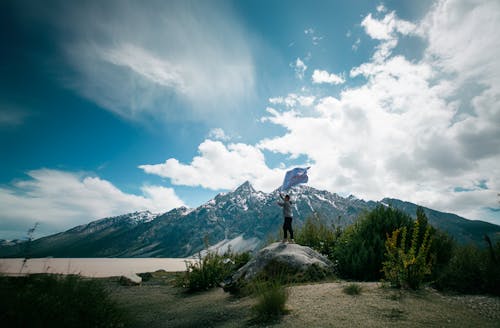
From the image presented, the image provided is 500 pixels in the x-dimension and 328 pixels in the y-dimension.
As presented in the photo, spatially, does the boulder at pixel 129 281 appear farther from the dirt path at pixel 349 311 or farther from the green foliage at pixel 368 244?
the green foliage at pixel 368 244

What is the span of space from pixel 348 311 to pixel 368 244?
15.8 feet

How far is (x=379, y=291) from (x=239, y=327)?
3335mm

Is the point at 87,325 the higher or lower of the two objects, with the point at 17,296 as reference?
lower

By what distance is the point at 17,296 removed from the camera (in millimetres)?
4531

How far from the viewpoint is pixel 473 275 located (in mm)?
6594

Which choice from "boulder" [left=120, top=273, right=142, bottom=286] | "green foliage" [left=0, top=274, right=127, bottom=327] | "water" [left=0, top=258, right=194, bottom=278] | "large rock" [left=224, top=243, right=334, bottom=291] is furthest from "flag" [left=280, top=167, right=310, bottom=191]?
"boulder" [left=120, top=273, right=142, bottom=286]

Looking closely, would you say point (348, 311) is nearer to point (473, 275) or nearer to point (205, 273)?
point (473, 275)

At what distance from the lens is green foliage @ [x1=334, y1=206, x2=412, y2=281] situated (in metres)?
8.59

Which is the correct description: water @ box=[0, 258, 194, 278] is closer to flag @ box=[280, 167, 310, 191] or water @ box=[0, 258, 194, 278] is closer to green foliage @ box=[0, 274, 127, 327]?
green foliage @ box=[0, 274, 127, 327]

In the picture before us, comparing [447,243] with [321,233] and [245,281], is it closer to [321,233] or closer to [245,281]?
[321,233]

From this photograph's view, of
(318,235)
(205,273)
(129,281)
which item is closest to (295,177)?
(318,235)

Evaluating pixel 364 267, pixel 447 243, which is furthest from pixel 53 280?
pixel 447 243

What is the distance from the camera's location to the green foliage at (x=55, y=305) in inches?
165

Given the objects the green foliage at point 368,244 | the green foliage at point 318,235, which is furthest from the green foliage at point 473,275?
the green foliage at point 318,235
